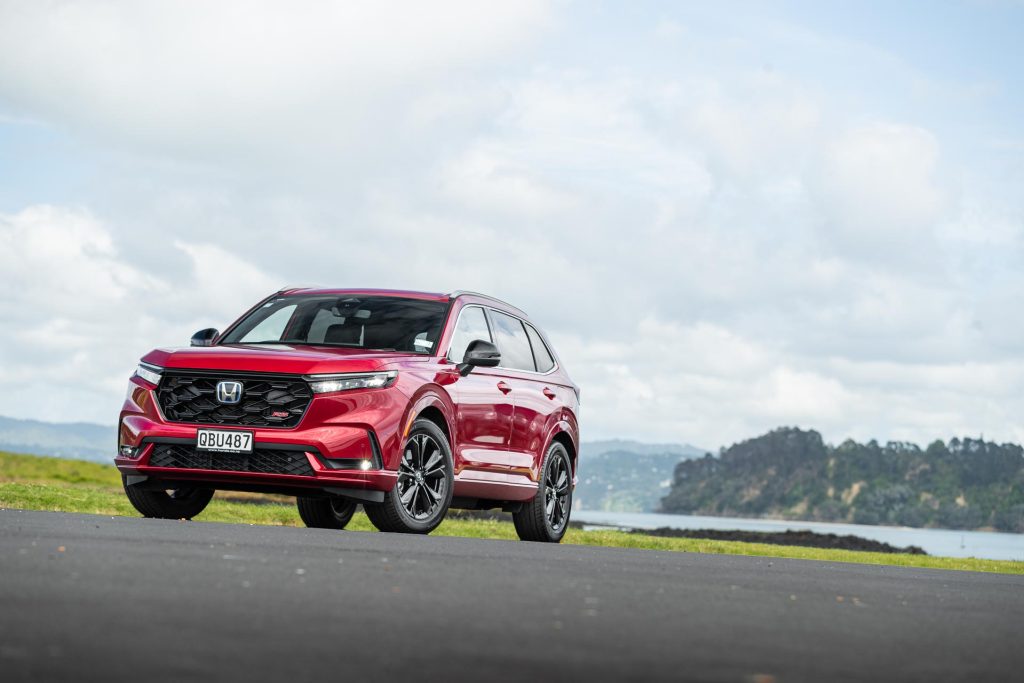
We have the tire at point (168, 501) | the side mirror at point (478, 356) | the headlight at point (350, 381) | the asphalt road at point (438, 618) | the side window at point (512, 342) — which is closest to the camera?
the asphalt road at point (438, 618)

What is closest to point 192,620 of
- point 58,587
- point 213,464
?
point 58,587

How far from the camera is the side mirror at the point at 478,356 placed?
13336mm

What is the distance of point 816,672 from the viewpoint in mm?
5340

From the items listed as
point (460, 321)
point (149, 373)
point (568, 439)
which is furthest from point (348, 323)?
point (568, 439)

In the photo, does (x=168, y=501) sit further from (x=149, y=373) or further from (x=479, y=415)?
(x=479, y=415)

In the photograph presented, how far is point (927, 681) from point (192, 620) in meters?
2.67

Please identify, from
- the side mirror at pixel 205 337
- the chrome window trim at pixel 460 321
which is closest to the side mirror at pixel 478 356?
the chrome window trim at pixel 460 321

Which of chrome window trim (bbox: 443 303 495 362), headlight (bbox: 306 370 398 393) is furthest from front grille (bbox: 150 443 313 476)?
chrome window trim (bbox: 443 303 495 362)

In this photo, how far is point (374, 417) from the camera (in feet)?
40.0

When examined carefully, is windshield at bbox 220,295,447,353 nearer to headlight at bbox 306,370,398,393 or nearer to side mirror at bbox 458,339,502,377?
side mirror at bbox 458,339,502,377

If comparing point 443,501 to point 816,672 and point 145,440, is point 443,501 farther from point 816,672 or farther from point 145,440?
point 816,672

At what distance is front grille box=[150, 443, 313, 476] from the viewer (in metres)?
12.1

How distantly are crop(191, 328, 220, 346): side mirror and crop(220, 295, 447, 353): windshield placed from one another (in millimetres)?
137

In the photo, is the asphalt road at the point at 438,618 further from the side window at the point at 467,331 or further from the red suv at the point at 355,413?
the side window at the point at 467,331
